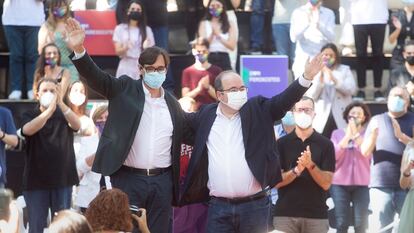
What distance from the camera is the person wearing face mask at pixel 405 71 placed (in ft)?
45.7

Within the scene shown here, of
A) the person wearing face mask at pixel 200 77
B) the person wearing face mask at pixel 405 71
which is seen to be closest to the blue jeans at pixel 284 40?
the person wearing face mask at pixel 405 71

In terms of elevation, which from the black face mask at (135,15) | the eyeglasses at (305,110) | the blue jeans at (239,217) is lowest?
the blue jeans at (239,217)

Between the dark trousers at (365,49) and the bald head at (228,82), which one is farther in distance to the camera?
the dark trousers at (365,49)

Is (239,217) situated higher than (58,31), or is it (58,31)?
(58,31)

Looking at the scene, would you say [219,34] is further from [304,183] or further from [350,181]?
[304,183]

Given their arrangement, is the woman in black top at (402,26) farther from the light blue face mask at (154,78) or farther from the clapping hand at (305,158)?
the light blue face mask at (154,78)

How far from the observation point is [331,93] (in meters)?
13.7

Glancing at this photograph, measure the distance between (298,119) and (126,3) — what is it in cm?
522

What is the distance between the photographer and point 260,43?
15375mm

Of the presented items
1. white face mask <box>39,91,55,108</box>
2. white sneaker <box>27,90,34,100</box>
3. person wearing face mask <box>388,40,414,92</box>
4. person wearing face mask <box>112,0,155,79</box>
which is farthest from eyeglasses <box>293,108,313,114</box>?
white sneaker <box>27,90,34,100</box>

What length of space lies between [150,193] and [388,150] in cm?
435

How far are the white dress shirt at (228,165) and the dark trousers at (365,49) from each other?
6778 millimetres

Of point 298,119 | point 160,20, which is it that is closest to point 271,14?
point 160,20

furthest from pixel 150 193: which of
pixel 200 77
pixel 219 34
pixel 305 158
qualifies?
pixel 219 34
